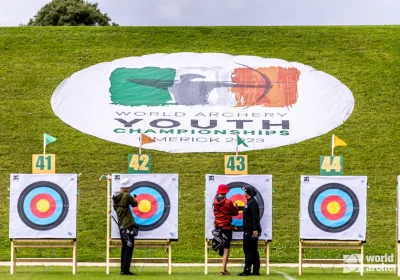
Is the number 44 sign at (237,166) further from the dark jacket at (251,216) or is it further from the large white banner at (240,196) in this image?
the dark jacket at (251,216)

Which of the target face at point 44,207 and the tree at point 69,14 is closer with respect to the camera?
the target face at point 44,207

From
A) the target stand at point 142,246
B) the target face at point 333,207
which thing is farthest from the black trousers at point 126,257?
the target face at point 333,207

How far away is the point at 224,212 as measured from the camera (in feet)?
67.5

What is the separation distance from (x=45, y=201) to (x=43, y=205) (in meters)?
0.09

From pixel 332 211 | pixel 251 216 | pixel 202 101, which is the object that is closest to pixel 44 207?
pixel 251 216

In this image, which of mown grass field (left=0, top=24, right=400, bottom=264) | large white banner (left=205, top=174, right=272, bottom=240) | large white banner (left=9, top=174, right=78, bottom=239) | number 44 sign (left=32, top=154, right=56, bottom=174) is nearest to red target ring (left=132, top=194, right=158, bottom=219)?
large white banner (left=205, top=174, right=272, bottom=240)

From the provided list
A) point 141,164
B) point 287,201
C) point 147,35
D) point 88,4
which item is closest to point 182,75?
point 147,35

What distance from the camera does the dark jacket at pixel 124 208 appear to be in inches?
811

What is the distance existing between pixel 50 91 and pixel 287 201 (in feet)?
→ 35.9

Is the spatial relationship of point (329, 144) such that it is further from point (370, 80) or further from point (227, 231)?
point (227, 231)

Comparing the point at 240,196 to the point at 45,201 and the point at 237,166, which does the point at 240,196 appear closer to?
the point at 237,166

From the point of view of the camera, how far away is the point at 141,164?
21.6 metres

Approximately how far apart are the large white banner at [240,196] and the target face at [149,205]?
2.90ft

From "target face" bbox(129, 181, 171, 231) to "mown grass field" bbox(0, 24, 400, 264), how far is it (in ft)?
12.6
